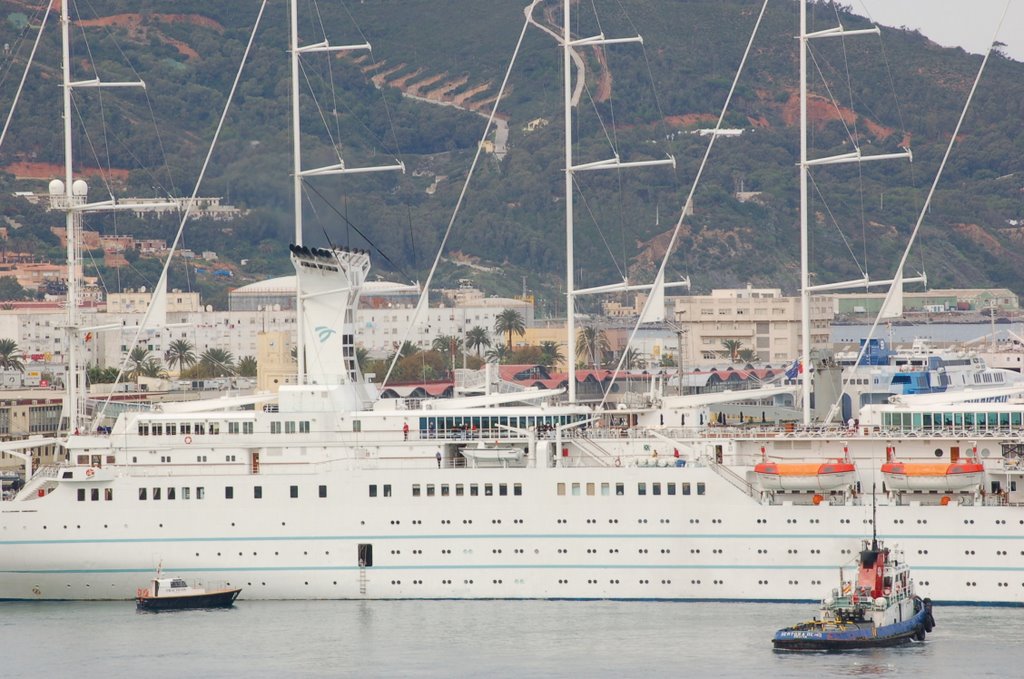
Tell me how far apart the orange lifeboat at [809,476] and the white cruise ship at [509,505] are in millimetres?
43

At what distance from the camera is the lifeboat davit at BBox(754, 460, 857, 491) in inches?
1762

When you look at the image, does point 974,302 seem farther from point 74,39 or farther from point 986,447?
point 986,447

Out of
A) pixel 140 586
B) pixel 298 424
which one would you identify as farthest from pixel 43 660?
pixel 298 424

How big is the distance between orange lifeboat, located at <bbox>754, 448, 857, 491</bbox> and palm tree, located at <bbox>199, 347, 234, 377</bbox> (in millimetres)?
56716

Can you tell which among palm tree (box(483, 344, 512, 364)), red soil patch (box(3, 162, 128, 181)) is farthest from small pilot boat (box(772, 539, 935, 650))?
red soil patch (box(3, 162, 128, 181))

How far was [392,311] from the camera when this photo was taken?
11300 cm

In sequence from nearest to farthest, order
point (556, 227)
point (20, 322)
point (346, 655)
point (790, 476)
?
point (346, 655) < point (790, 476) < point (20, 322) < point (556, 227)

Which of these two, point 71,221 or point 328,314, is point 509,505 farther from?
point 71,221

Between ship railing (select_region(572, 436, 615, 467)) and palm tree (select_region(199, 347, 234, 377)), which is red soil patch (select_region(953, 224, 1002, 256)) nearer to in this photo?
palm tree (select_region(199, 347, 234, 377))

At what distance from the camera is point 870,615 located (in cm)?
4112

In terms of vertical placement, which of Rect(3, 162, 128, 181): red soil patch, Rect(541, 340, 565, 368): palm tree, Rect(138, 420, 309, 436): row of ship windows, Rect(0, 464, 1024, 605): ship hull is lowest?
Rect(0, 464, 1024, 605): ship hull

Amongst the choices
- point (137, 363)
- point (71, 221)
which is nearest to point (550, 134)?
point (137, 363)

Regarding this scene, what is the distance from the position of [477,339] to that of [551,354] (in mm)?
3957

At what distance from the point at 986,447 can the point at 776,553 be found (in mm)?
5307
